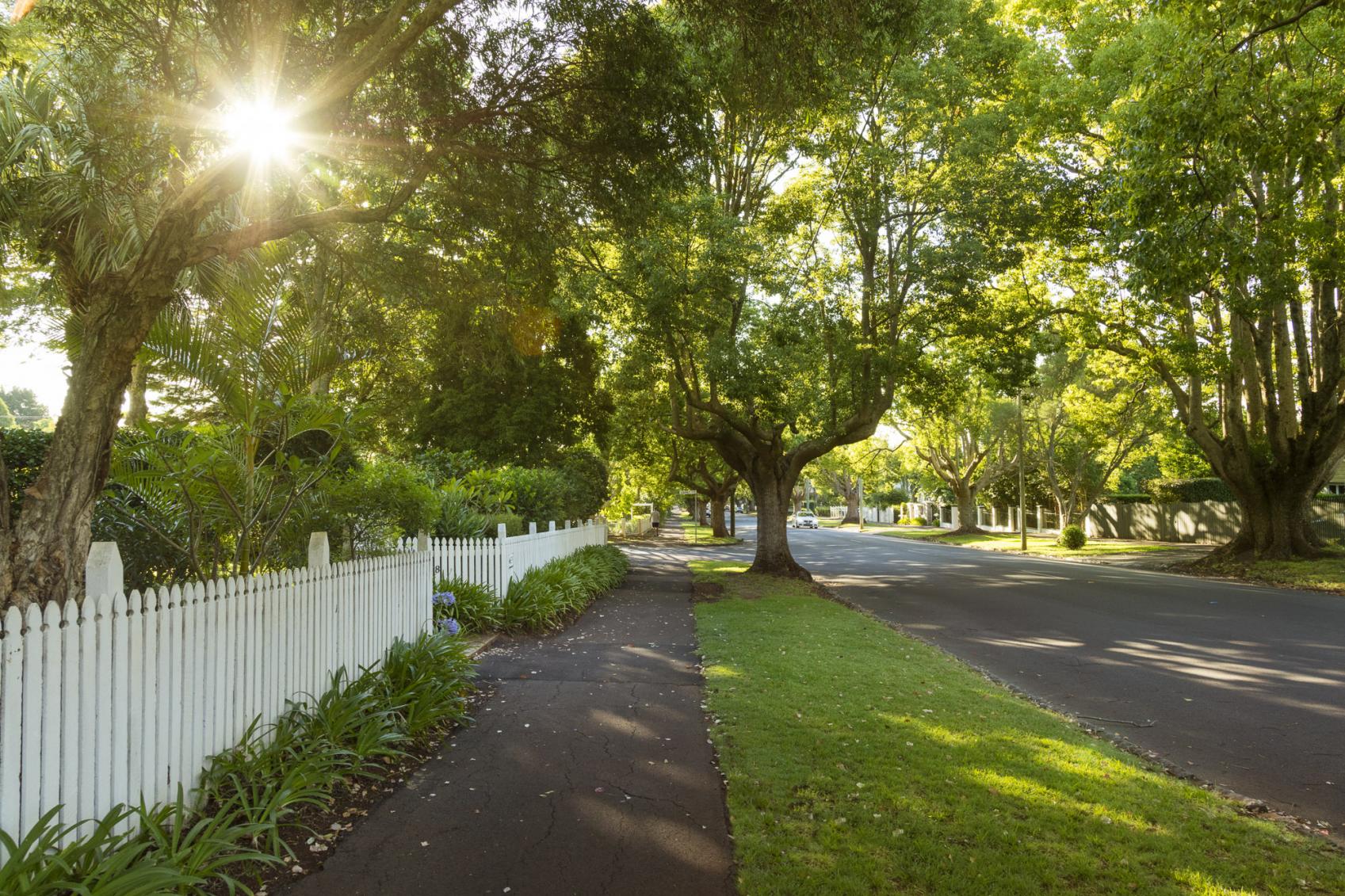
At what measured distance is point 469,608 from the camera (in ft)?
33.4

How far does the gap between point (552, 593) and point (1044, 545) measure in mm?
29825

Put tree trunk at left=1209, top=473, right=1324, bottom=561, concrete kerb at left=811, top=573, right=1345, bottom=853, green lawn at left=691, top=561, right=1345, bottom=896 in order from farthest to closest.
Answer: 1. tree trunk at left=1209, top=473, right=1324, bottom=561
2. concrete kerb at left=811, top=573, right=1345, bottom=853
3. green lawn at left=691, top=561, right=1345, bottom=896

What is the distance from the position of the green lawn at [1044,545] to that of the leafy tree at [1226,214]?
Answer: 6221mm

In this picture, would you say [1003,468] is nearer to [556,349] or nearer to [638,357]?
[556,349]

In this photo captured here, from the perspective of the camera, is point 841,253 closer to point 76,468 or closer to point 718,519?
point 76,468

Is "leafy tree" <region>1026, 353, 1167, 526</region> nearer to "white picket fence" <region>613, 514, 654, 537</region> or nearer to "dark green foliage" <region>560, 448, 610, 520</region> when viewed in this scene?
"dark green foliage" <region>560, 448, 610, 520</region>

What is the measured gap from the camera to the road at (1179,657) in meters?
5.73

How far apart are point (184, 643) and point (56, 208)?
5864 millimetres

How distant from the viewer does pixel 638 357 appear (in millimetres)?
17203

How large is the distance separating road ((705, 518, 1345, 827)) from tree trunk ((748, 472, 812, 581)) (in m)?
1.43

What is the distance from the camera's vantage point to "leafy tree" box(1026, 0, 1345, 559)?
7062mm

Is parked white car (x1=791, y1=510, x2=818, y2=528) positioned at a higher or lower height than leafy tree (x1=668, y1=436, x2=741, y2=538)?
lower

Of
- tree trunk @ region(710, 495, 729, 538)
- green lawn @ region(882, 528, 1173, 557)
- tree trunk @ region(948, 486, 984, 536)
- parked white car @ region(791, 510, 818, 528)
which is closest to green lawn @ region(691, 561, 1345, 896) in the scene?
green lawn @ region(882, 528, 1173, 557)

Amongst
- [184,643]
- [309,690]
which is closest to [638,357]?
[309,690]
